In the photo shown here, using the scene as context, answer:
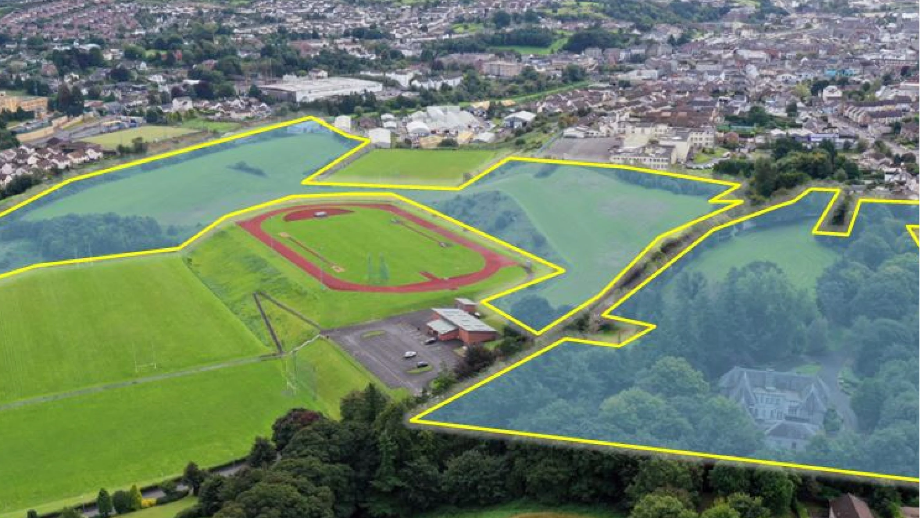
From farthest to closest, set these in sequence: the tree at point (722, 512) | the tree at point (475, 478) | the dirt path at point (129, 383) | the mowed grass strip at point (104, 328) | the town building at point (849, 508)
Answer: the mowed grass strip at point (104, 328) → the dirt path at point (129, 383) → the tree at point (475, 478) → the town building at point (849, 508) → the tree at point (722, 512)

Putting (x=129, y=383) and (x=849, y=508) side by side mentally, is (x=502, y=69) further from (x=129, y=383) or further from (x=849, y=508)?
(x=849, y=508)

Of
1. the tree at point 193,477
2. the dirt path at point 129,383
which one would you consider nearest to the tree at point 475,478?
the tree at point 193,477

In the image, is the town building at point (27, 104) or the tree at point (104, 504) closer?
the tree at point (104, 504)

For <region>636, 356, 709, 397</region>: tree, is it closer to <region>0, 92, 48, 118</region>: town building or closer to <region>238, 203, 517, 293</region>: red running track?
<region>238, 203, 517, 293</region>: red running track

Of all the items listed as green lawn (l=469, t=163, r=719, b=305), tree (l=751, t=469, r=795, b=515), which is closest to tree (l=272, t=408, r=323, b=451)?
tree (l=751, t=469, r=795, b=515)

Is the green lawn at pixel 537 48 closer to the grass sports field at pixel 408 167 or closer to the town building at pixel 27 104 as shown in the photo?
the town building at pixel 27 104

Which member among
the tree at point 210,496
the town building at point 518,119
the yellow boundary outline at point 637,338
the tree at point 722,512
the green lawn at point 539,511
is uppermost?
the yellow boundary outline at point 637,338

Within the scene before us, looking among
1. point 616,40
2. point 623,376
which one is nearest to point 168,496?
point 623,376
